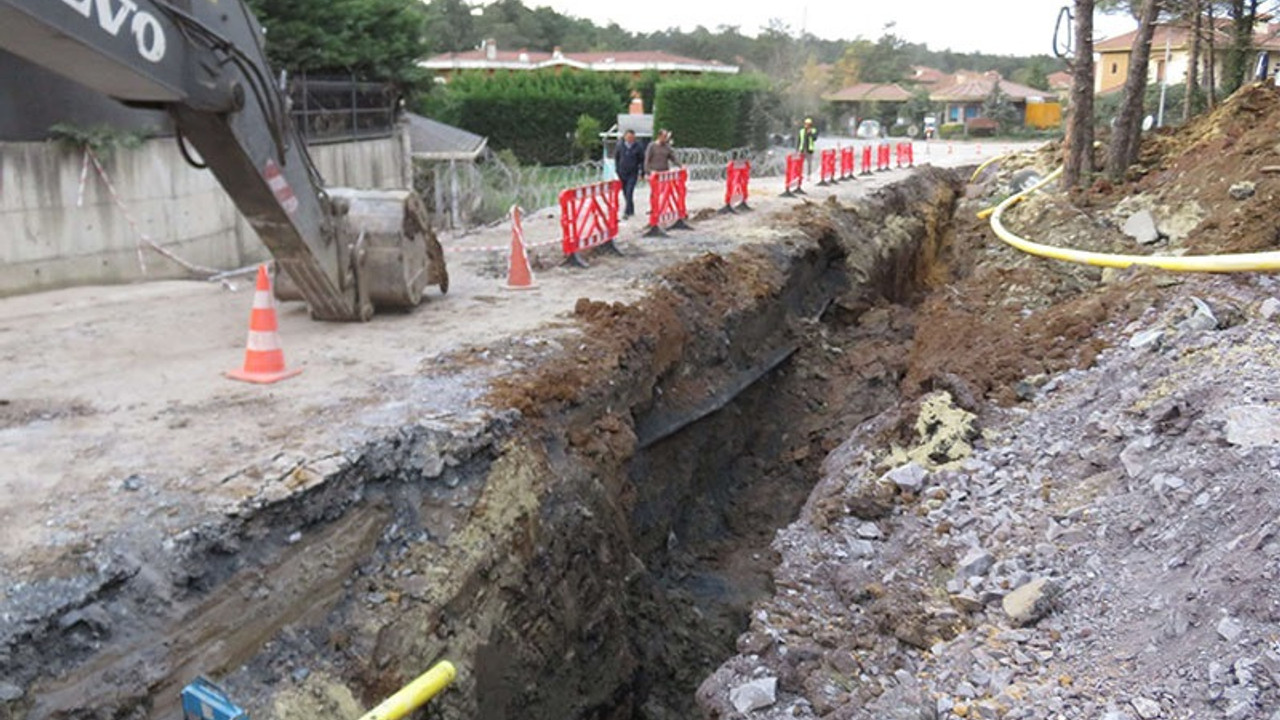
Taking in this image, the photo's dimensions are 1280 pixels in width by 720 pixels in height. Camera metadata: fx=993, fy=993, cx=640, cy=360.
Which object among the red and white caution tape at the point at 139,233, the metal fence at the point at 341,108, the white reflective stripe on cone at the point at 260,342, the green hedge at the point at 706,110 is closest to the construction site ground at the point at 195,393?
the white reflective stripe on cone at the point at 260,342

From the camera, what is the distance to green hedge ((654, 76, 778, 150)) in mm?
35500

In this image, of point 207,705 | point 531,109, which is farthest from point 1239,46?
point 531,109

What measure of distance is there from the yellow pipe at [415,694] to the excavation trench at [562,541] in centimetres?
24

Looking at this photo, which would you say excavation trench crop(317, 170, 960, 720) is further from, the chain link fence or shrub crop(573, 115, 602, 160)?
shrub crop(573, 115, 602, 160)

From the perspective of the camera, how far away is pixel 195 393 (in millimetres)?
6105

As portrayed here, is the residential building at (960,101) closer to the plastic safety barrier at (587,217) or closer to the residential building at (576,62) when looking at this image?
the residential building at (576,62)

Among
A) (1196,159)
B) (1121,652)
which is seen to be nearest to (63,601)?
(1121,652)

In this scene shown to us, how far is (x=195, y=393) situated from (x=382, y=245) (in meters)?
2.32

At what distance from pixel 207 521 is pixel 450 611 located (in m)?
1.18

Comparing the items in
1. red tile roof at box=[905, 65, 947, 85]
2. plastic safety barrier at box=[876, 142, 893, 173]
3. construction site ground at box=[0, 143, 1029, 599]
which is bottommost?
construction site ground at box=[0, 143, 1029, 599]

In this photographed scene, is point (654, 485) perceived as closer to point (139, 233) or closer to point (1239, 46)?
point (139, 233)

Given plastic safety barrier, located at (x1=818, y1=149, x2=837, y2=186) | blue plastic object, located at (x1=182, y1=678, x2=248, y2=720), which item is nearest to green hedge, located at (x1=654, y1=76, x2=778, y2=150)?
plastic safety barrier, located at (x1=818, y1=149, x2=837, y2=186)

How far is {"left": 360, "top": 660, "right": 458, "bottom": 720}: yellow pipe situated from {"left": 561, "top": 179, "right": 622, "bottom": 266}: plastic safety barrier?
22.0ft

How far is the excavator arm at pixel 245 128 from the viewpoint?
4582 millimetres
